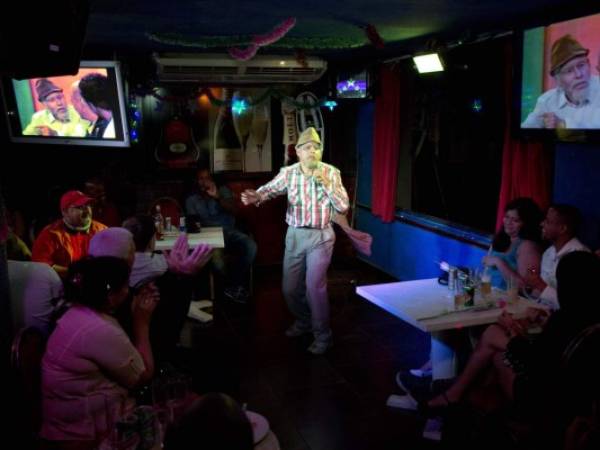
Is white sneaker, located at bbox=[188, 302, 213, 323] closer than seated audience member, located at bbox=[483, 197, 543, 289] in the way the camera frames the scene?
No

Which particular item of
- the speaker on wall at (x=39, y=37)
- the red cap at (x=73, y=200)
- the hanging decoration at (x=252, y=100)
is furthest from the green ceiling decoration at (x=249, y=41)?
the speaker on wall at (x=39, y=37)

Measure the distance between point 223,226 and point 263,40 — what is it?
7.13 ft

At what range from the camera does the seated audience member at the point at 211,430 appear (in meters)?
1.30

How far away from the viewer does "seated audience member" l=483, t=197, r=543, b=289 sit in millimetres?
3764

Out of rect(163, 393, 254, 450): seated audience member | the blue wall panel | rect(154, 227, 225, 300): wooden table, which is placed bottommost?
the blue wall panel

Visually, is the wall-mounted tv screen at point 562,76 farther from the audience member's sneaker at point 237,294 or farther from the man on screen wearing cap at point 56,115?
the man on screen wearing cap at point 56,115

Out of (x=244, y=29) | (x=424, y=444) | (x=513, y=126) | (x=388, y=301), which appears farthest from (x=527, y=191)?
(x=244, y=29)

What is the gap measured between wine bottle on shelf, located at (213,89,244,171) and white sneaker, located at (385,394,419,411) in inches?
159

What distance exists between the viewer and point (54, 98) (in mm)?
5066

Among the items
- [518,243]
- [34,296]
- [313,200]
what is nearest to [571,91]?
[518,243]

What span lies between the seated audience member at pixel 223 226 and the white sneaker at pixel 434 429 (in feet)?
9.84

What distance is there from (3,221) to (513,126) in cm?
327

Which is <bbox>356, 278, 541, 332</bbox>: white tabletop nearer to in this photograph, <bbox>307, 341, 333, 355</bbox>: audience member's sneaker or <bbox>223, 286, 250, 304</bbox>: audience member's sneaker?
<bbox>307, 341, 333, 355</bbox>: audience member's sneaker

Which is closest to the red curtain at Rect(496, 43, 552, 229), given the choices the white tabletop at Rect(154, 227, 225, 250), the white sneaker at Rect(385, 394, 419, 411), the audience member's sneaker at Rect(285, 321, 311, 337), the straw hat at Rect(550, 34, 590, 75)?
the straw hat at Rect(550, 34, 590, 75)
